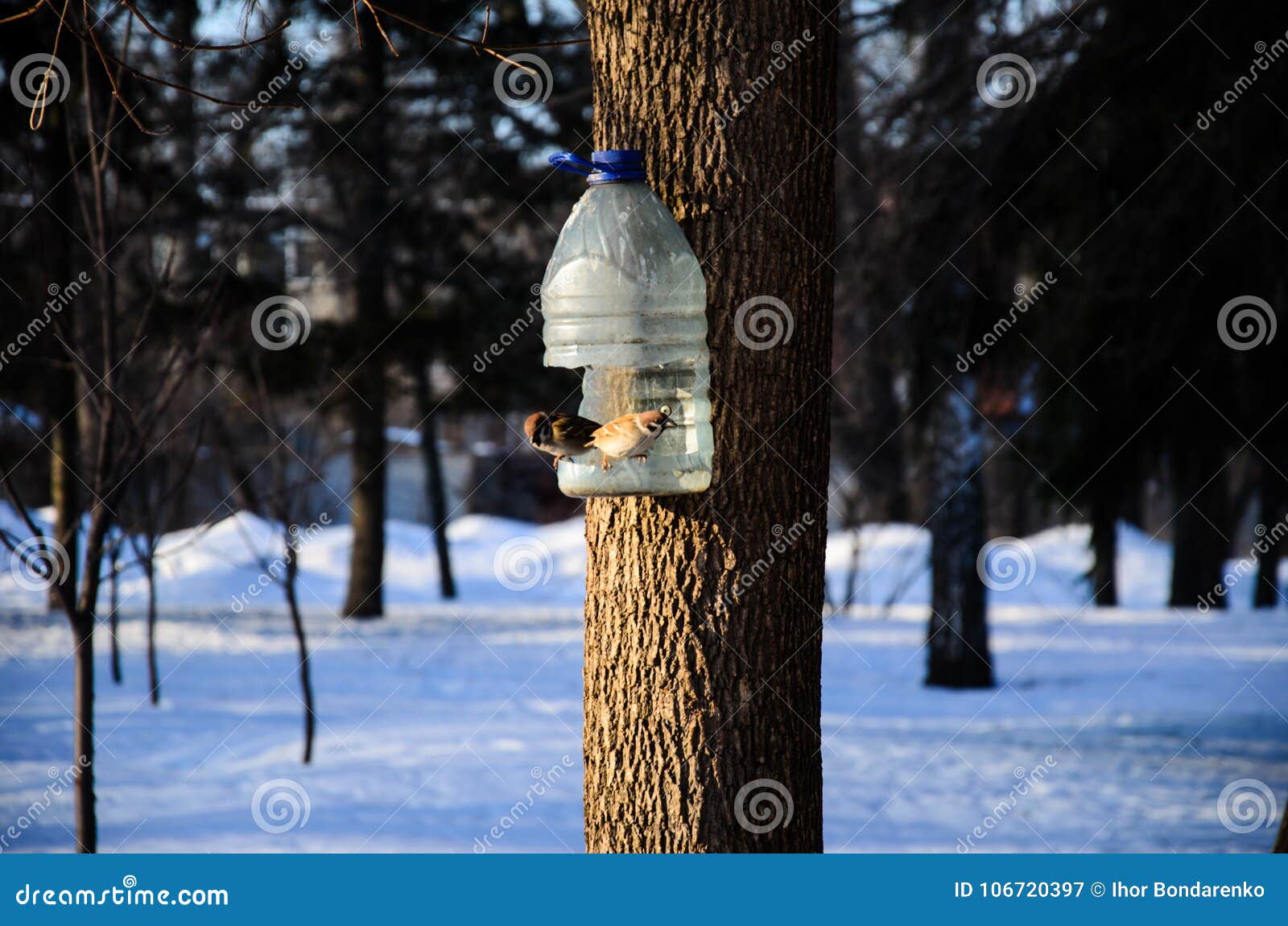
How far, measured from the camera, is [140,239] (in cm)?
1465

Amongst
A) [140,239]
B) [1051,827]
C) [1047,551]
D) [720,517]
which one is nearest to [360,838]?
[1051,827]

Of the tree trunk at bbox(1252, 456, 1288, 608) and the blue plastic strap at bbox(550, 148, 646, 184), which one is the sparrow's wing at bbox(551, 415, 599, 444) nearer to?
the blue plastic strap at bbox(550, 148, 646, 184)

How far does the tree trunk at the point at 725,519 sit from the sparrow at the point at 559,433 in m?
0.31

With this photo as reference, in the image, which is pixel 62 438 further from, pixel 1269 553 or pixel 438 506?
pixel 1269 553

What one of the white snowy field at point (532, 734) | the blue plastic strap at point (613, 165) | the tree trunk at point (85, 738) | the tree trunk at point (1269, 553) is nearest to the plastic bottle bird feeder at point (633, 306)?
the blue plastic strap at point (613, 165)

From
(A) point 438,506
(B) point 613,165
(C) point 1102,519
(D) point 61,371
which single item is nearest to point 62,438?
(D) point 61,371

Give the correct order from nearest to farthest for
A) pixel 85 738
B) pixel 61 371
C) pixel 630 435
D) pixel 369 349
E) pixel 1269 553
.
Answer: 1. pixel 630 435
2. pixel 85 738
3. pixel 61 371
4. pixel 369 349
5. pixel 1269 553

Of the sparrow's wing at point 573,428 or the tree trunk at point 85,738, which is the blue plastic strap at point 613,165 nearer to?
the sparrow's wing at point 573,428

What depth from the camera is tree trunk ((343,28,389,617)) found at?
1344 cm

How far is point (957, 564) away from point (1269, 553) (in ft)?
28.3

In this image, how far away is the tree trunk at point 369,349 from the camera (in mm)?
13438

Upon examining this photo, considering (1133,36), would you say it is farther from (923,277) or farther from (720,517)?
(720,517)

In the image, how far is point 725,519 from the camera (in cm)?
259

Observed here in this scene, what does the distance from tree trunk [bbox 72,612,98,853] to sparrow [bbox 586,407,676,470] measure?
120 inches
